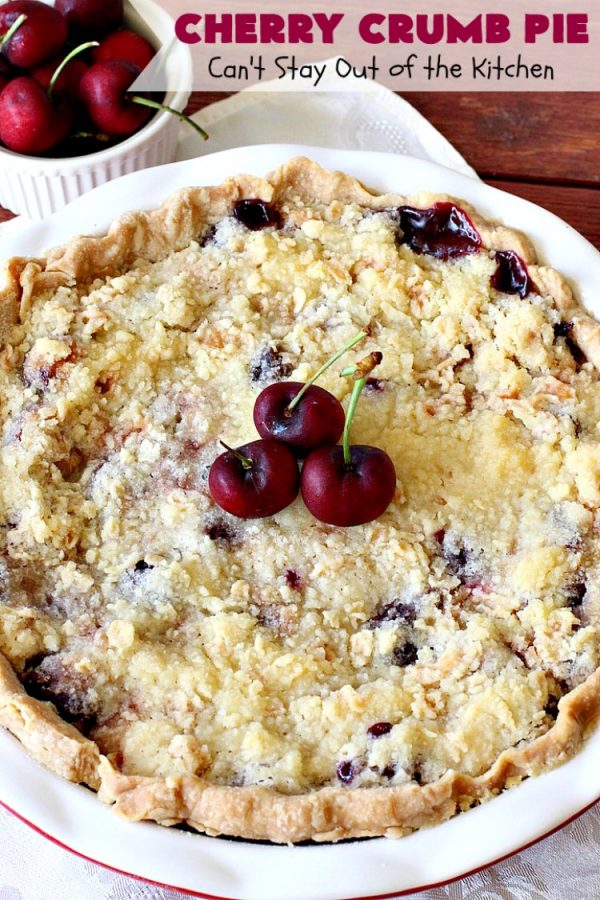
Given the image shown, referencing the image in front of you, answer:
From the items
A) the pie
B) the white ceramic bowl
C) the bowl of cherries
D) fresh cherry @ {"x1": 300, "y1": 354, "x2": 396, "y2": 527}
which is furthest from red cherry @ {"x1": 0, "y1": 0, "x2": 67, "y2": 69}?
fresh cherry @ {"x1": 300, "y1": 354, "x2": 396, "y2": 527}

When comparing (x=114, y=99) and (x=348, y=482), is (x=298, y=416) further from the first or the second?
(x=114, y=99)

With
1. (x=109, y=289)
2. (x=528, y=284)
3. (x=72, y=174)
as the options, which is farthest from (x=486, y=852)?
(x=72, y=174)

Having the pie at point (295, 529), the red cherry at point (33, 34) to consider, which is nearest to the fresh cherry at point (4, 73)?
the red cherry at point (33, 34)

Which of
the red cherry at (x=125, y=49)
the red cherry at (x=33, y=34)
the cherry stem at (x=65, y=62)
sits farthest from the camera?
the red cherry at (x=125, y=49)

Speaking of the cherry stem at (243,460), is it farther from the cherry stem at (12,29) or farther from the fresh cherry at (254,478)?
the cherry stem at (12,29)

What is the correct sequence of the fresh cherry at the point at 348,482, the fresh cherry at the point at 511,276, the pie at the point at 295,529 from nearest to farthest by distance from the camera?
1. the pie at the point at 295,529
2. the fresh cherry at the point at 348,482
3. the fresh cherry at the point at 511,276

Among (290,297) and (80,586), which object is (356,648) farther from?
(290,297)

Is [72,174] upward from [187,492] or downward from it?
upward
